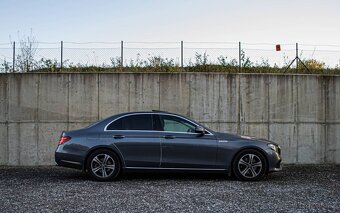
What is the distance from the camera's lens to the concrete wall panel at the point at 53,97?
13.4m

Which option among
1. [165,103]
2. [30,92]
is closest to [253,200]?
[165,103]

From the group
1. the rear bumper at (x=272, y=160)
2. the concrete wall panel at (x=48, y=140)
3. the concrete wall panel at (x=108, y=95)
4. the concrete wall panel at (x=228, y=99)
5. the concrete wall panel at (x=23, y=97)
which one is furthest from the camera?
the concrete wall panel at (x=228, y=99)

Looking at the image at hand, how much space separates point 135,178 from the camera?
10484mm

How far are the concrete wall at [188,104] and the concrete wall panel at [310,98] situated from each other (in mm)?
30

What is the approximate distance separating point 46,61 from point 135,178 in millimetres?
6770

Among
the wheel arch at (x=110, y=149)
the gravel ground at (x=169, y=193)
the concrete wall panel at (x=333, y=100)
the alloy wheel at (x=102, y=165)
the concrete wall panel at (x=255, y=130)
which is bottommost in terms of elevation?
the gravel ground at (x=169, y=193)

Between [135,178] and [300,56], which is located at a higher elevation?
[300,56]

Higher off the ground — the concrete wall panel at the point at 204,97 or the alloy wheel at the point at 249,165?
the concrete wall panel at the point at 204,97

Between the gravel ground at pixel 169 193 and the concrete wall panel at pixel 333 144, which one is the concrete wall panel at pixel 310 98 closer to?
the concrete wall panel at pixel 333 144

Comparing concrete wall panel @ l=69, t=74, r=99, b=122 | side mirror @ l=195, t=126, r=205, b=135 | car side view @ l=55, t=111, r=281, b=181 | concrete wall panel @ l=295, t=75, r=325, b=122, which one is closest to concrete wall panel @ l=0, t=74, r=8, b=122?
concrete wall panel @ l=69, t=74, r=99, b=122

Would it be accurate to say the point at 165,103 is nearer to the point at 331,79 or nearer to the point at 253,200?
the point at 331,79

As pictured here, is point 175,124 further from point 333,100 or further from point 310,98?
point 333,100

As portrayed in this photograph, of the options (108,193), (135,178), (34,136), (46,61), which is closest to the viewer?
(108,193)

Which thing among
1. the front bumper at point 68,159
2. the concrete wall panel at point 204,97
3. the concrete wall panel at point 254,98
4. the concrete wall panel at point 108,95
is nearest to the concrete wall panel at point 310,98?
the concrete wall panel at point 254,98
